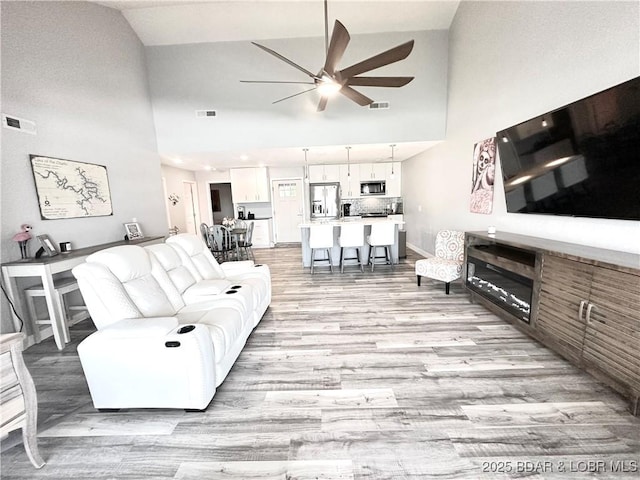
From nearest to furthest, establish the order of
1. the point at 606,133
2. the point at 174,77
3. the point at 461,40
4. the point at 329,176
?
1. the point at 606,133
2. the point at 461,40
3. the point at 174,77
4. the point at 329,176

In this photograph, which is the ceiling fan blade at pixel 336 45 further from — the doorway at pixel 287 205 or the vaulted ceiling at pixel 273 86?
the doorway at pixel 287 205

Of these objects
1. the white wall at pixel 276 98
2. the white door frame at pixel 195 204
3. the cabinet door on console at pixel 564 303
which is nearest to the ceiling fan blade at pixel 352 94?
the white wall at pixel 276 98

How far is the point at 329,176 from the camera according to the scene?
7.51 metres

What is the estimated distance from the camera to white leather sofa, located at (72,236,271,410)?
1618mm

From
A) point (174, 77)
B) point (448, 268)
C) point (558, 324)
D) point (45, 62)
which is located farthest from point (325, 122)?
point (558, 324)

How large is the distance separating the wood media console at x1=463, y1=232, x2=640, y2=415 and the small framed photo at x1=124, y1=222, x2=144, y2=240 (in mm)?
5156

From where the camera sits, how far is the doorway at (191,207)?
7.60m

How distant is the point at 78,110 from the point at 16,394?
3.71 metres

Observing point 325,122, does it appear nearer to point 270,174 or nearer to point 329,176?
point 329,176

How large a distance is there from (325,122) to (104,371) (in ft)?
15.9

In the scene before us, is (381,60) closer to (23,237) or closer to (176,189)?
(23,237)

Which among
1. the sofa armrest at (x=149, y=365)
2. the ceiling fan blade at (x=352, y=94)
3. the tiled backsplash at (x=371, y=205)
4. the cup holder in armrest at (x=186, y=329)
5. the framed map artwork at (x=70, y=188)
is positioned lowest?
the sofa armrest at (x=149, y=365)

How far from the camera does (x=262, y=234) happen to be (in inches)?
314

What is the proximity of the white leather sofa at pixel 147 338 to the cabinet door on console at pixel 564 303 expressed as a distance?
2.58m
